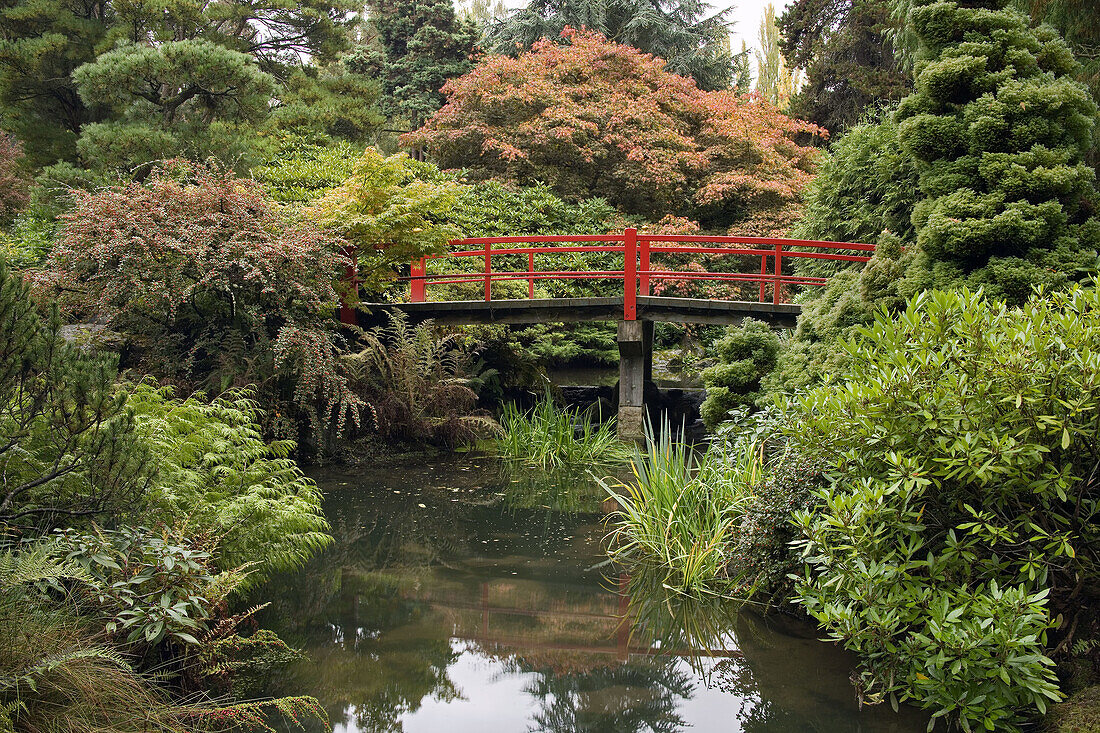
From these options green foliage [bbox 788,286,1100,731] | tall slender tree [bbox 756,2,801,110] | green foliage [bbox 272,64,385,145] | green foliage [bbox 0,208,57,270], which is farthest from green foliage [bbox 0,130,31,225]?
tall slender tree [bbox 756,2,801,110]

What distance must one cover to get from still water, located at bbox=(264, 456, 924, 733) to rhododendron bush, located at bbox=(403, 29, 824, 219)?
971 cm

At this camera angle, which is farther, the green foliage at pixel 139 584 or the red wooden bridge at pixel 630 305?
the red wooden bridge at pixel 630 305

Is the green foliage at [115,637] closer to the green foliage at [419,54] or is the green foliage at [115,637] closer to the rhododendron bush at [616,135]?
the rhododendron bush at [616,135]

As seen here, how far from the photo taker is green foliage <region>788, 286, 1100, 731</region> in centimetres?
317

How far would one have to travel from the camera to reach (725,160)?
15.3m

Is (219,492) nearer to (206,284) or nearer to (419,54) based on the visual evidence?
(206,284)

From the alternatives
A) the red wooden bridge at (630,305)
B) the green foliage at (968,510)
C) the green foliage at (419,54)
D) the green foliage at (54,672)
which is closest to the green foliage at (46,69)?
the red wooden bridge at (630,305)

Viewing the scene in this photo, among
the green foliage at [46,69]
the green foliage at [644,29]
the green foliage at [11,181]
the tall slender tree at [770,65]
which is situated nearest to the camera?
the green foliage at [46,69]

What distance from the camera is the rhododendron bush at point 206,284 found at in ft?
25.0

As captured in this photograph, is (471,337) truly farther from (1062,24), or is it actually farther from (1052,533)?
(1052,533)

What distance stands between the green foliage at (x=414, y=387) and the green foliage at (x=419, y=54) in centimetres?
1233

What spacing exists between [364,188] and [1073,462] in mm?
7879

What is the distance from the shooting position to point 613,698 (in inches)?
157

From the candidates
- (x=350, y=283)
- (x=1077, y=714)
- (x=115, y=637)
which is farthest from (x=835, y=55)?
(x=115, y=637)
